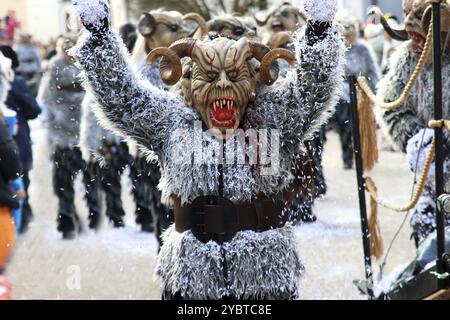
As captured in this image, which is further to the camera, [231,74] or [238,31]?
[238,31]

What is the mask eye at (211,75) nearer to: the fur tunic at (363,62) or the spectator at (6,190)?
the spectator at (6,190)

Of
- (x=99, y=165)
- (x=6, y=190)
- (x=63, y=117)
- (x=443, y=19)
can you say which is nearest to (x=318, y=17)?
(x=443, y=19)

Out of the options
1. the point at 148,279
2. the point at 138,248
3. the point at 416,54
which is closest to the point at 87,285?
the point at 148,279

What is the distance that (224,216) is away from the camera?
3.46m

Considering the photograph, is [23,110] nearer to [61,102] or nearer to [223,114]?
[61,102]

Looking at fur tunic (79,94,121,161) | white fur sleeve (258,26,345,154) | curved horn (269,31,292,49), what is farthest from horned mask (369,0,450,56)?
fur tunic (79,94,121,161)

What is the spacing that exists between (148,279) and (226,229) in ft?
8.30

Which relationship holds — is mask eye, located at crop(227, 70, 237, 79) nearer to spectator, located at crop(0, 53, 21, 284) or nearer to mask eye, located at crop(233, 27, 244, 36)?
spectator, located at crop(0, 53, 21, 284)

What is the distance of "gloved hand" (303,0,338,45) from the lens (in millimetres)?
3277

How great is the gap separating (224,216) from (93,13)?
0.95m

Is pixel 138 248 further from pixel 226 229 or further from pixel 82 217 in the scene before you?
pixel 226 229

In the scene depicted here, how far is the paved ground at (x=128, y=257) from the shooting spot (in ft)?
18.2

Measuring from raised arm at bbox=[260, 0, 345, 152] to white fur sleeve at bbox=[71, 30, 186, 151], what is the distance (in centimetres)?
41

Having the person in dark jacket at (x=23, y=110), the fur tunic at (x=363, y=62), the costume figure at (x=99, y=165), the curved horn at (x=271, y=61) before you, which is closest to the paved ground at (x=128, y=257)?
the costume figure at (x=99, y=165)
